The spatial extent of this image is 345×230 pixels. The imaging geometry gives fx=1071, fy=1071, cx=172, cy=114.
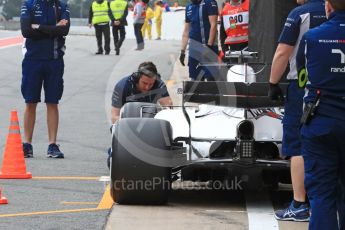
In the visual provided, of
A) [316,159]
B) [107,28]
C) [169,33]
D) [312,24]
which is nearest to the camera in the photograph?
[316,159]

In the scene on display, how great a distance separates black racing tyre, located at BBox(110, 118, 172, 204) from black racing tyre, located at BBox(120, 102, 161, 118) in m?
0.97

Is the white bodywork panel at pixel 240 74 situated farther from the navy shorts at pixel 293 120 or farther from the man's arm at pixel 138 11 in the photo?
the man's arm at pixel 138 11

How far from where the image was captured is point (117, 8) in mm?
33125

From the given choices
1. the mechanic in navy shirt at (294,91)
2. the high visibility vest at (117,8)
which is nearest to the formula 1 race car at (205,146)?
the mechanic in navy shirt at (294,91)

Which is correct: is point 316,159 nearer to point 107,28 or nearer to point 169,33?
point 107,28

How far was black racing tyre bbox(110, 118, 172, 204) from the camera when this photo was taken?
8.23 metres

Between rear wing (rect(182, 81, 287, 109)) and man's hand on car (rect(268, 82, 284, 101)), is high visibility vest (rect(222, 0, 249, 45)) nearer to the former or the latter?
rear wing (rect(182, 81, 287, 109))

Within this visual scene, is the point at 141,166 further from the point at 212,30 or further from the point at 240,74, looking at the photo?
the point at 212,30

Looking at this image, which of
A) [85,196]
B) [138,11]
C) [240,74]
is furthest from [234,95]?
[138,11]

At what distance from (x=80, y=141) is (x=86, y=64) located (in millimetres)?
14642

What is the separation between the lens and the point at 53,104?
38.2 ft

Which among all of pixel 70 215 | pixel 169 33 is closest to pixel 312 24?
pixel 70 215

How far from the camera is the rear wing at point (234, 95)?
8.47 metres

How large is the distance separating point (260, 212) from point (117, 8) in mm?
25284
